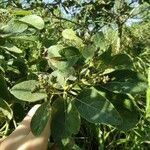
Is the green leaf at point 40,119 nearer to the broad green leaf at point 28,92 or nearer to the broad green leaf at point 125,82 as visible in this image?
the broad green leaf at point 28,92

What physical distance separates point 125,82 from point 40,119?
0.19m

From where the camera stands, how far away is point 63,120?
36.7 inches

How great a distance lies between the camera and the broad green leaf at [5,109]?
1051 millimetres

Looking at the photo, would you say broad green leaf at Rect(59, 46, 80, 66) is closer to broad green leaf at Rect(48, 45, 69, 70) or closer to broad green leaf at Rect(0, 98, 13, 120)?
broad green leaf at Rect(48, 45, 69, 70)

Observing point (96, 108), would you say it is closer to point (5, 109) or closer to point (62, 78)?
point (62, 78)

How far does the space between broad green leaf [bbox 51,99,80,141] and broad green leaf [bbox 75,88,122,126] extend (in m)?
0.02

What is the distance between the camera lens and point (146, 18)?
331 centimetres

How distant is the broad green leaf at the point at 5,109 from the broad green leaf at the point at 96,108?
210 mm

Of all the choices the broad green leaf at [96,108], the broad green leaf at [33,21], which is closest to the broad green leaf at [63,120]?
the broad green leaf at [96,108]

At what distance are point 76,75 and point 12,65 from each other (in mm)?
360

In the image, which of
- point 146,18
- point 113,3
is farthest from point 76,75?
point 146,18

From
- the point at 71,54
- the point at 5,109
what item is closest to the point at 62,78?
the point at 71,54

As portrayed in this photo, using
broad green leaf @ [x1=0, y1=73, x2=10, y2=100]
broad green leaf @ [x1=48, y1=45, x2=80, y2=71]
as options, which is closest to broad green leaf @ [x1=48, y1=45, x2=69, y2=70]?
broad green leaf @ [x1=48, y1=45, x2=80, y2=71]

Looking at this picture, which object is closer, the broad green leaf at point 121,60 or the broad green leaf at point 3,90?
the broad green leaf at point 121,60
